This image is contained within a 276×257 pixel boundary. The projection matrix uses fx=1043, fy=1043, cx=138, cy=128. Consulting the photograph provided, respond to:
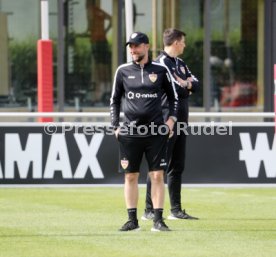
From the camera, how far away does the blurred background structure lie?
22.2 meters

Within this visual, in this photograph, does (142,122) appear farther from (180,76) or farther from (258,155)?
(258,155)

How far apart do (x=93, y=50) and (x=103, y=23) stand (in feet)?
2.05

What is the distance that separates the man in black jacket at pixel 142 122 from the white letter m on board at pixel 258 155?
16.1 feet

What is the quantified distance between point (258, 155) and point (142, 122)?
5.20 m

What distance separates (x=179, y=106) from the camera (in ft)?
39.1

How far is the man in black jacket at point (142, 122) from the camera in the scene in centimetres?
1055

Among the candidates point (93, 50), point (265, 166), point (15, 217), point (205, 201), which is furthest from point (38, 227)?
point (93, 50)

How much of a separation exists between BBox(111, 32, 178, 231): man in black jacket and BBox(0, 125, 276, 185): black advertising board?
15.5 feet

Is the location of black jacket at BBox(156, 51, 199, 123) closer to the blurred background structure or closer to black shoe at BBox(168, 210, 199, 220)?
black shoe at BBox(168, 210, 199, 220)

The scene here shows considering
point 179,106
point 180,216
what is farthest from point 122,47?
point 180,216

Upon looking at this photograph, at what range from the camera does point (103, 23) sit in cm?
2256

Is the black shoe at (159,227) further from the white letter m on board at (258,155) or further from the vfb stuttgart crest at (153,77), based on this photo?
the white letter m on board at (258,155)


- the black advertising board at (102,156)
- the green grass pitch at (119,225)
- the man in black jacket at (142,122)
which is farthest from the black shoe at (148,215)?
the black advertising board at (102,156)

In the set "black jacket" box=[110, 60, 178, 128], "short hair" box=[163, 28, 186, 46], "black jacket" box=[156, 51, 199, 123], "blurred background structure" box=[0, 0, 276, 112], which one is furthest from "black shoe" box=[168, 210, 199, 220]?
"blurred background structure" box=[0, 0, 276, 112]
